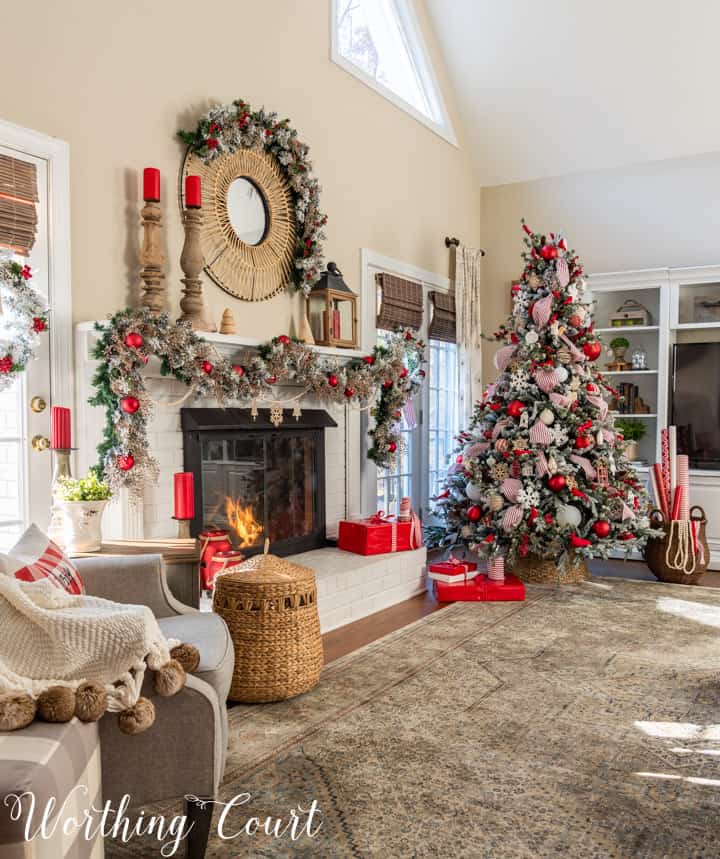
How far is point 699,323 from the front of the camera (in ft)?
19.8

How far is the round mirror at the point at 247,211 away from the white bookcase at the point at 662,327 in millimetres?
2791

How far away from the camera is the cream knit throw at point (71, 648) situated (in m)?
1.74

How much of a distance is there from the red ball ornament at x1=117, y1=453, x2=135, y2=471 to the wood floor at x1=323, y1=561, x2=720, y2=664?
1247 millimetres

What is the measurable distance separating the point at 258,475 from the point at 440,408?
247cm

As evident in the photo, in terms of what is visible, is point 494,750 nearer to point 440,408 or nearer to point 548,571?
point 548,571

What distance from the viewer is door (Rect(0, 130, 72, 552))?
333 cm

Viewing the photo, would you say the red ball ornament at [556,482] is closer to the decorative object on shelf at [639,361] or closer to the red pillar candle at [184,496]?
the decorative object on shelf at [639,361]

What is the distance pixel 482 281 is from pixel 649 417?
186 cm

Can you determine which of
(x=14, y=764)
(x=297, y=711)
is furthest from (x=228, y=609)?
(x=14, y=764)

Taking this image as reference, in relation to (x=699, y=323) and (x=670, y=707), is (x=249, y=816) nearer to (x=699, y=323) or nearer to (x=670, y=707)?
(x=670, y=707)

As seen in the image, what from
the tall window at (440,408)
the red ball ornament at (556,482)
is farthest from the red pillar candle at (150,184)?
the tall window at (440,408)

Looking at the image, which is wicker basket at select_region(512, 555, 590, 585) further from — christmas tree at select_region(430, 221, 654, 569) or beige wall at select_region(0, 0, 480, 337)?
beige wall at select_region(0, 0, 480, 337)

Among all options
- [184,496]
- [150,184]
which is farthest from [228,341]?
[184,496]

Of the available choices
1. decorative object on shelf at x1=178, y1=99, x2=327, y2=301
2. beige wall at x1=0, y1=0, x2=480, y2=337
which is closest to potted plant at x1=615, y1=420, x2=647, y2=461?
beige wall at x1=0, y1=0, x2=480, y2=337
